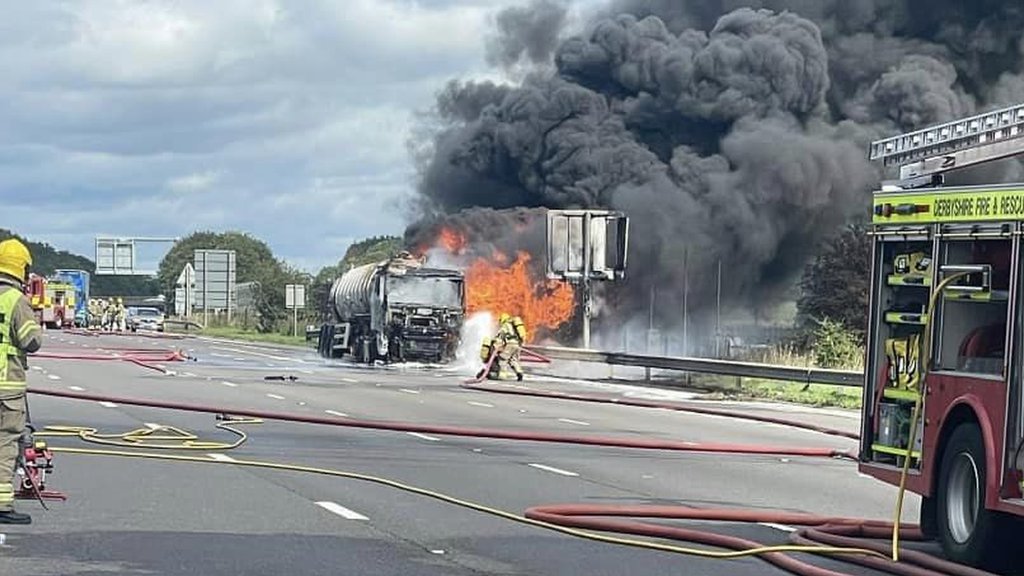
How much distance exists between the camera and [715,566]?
10352 millimetres

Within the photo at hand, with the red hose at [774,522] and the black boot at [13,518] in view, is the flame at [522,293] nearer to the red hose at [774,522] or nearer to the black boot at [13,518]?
the red hose at [774,522]

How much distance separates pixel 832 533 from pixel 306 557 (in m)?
3.48

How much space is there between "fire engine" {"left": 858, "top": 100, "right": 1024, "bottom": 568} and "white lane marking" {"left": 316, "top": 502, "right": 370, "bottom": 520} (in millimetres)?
3515

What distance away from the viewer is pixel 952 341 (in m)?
10.7

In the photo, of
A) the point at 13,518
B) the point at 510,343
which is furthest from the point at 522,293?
the point at 13,518

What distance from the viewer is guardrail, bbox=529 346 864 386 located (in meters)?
27.5

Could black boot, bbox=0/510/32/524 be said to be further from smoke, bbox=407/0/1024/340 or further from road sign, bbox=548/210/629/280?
smoke, bbox=407/0/1024/340

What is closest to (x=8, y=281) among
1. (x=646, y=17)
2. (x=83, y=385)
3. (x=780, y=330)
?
(x=83, y=385)

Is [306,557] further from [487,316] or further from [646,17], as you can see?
[646,17]

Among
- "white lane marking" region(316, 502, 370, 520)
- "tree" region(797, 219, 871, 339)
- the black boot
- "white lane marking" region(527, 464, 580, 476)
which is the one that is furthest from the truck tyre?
"tree" region(797, 219, 871, 339)

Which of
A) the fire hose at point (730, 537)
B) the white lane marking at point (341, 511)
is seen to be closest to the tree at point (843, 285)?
the fire hose at point (730, 537)

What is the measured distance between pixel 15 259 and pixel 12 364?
756 mm

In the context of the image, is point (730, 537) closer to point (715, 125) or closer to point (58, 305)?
point (715, 125)

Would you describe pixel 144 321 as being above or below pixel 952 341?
below
